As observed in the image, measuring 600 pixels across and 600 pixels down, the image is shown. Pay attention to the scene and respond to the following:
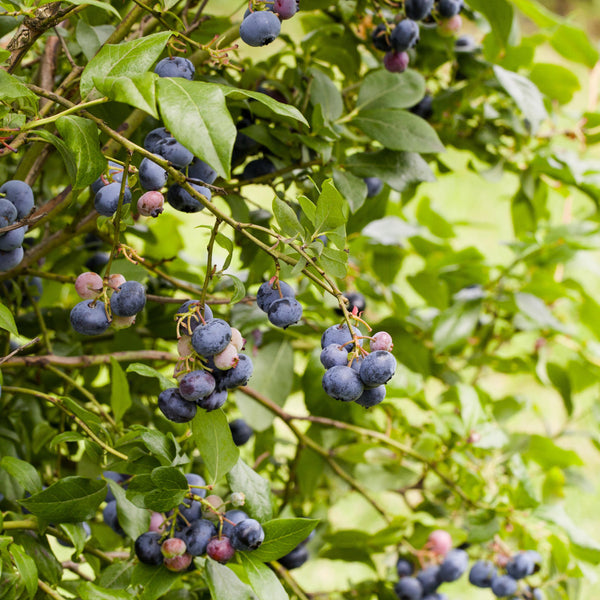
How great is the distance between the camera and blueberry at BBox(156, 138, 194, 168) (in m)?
0.60

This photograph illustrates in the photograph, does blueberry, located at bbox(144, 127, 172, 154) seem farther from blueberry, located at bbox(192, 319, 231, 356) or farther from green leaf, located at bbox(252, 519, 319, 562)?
green leaf, located at bbox(252, 519, 319, 562)

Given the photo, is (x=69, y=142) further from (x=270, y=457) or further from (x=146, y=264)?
(x=270, y=457)

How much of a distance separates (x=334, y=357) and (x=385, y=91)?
0.49 meters

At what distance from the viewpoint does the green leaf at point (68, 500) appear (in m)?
0.67

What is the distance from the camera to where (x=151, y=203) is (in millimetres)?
625

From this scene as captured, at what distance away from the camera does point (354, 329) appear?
1.94 feet

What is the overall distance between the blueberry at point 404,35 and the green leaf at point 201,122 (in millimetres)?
460

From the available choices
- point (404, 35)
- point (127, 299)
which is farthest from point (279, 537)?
point (404, 35)

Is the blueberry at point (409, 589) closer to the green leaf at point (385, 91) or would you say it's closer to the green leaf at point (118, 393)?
the green leaf at point (118, 393)

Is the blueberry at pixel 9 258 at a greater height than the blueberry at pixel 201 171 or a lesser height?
lesser

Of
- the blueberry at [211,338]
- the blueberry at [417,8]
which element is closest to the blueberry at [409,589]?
the blueberry at [211,338]

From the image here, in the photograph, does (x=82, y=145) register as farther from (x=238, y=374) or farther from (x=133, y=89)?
(x=238, y=374)

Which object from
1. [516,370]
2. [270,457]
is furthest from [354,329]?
[516,370]

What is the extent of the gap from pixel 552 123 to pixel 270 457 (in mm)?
756
